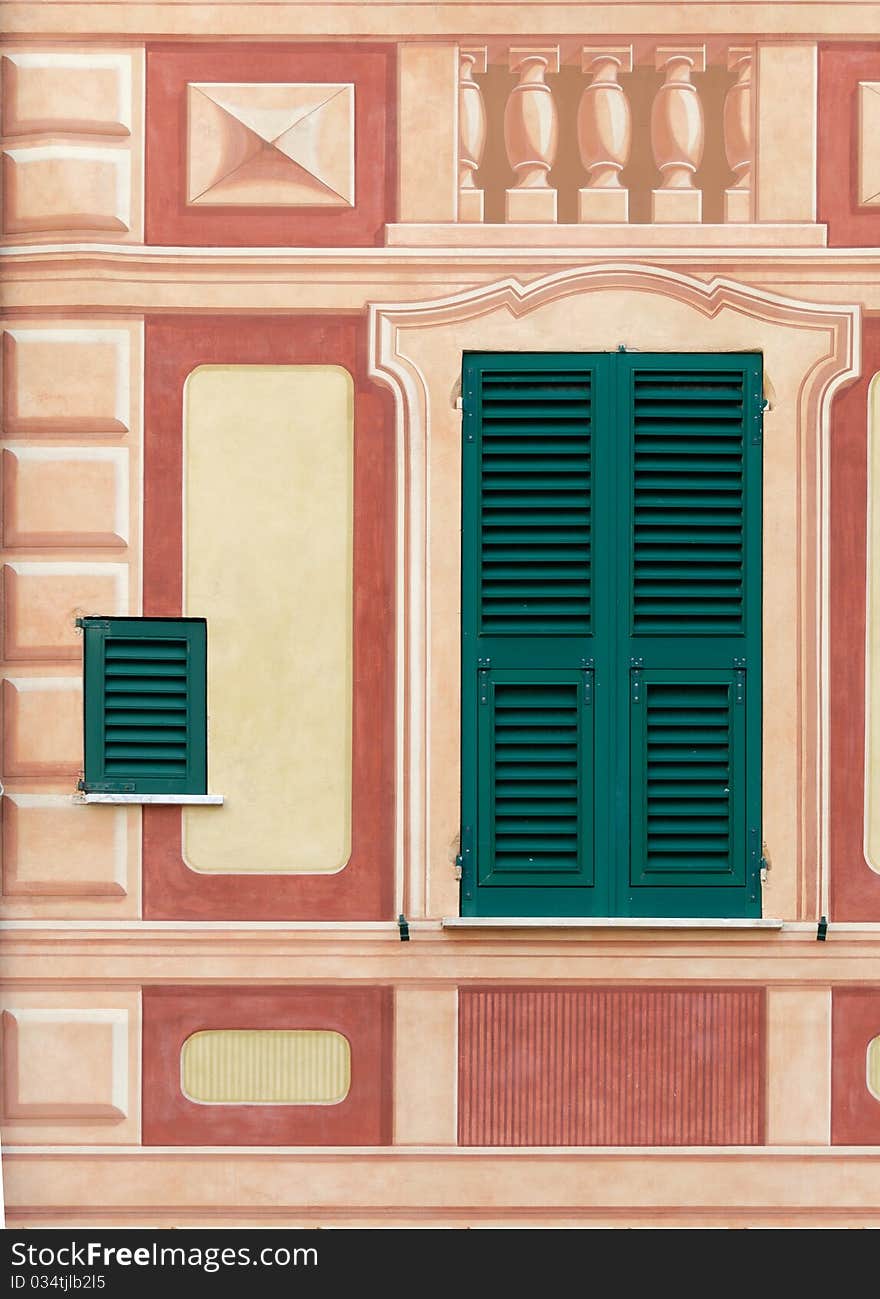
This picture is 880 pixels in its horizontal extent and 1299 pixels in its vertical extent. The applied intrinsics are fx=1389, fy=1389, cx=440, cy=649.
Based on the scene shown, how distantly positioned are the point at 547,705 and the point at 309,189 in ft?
7.48

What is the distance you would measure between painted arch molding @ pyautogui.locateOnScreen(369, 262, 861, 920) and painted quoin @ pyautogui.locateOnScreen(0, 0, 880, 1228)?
0.02m

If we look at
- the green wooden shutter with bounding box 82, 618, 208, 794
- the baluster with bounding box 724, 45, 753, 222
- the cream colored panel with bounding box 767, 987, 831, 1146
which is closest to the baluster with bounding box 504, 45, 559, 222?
the baluster with bounding box 724, 45, 753, 222

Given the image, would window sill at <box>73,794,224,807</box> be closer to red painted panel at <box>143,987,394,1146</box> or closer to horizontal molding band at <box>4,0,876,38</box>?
red painted panel at <box>143,987,394,1146</box>

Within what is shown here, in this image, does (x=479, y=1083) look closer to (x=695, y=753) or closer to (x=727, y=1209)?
(x=727, y=1209)

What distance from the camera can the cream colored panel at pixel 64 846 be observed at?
5.55m

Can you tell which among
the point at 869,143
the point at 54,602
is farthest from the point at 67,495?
the point at 869,143

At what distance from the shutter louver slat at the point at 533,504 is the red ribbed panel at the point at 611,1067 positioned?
1512mm

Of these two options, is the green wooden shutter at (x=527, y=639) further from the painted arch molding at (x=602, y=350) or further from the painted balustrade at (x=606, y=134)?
the painted balustrade at (x=606, y=134)

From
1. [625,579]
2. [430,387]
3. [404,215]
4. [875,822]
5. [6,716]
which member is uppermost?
[404,215]

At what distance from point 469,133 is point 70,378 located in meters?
1.87

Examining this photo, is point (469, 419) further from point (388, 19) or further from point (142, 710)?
point (142, 710)

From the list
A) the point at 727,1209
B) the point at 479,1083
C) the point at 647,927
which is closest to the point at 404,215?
the point at 647,927

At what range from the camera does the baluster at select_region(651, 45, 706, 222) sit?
5.55 meters
